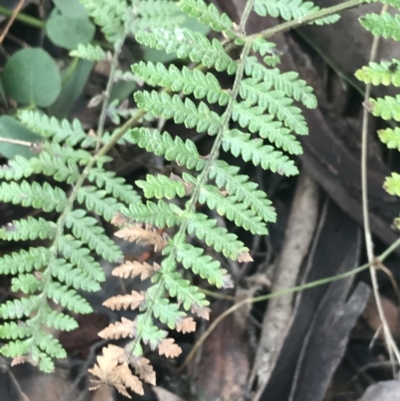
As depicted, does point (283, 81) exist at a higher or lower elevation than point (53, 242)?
higher

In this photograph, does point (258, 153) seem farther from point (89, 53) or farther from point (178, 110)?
point (89, 53)

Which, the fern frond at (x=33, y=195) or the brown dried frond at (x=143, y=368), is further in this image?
the fern frond at (x=33, y=195)

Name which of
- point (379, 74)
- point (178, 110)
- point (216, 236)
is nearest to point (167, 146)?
point (178, 110)

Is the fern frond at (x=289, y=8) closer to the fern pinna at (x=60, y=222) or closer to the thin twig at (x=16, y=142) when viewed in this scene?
the fern pinna at (x=60, y=222)

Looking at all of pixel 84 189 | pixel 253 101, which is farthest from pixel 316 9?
pixel 84 189

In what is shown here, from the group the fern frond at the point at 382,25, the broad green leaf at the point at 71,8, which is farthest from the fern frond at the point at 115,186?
the fern frond at the point at 382,25

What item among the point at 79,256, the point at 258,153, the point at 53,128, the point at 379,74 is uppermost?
the point at 379,74
